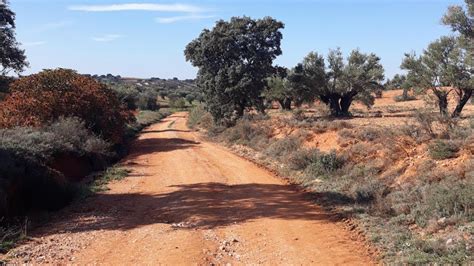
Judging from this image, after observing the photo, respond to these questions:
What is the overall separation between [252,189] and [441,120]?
5997 millimetres

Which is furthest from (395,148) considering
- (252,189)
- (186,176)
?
(186,176)

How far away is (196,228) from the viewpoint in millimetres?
10266

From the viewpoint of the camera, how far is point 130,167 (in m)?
20.3

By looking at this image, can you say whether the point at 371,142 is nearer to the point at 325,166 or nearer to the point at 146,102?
the point at 325,166

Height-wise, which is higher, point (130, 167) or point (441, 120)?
point (441, 120)

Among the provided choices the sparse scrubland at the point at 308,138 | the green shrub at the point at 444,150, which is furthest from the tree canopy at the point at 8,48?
the green shrub at the point at 444,150

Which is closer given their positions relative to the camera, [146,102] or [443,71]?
[443,71]

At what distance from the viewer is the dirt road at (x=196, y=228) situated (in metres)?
8.44

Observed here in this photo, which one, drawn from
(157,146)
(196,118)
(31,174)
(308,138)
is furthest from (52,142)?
(196,118)

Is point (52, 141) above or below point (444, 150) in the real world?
above

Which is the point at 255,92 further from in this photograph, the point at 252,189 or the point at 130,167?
the point at 252,189

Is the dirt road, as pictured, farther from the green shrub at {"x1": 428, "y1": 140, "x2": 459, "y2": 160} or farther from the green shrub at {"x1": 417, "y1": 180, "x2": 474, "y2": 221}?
the green shrub at {"x1": 428, "y1": 140, "x2": 459, "y2": 160}

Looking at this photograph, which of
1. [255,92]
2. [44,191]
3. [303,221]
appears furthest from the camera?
[255,92]

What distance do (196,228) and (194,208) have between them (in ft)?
6.46
